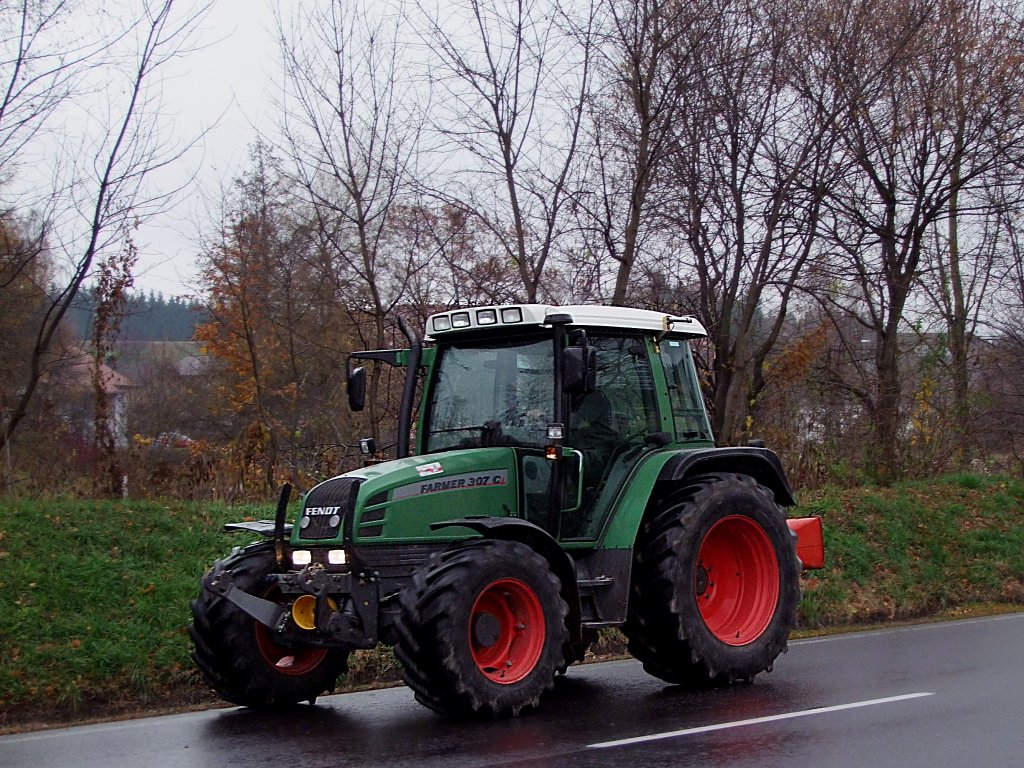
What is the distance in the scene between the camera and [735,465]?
9.78m

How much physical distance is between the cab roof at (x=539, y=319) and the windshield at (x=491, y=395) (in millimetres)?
173

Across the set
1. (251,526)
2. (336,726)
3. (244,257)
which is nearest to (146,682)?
(251,526)

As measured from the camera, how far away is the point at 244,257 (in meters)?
21.5

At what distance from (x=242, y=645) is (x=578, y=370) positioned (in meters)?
2.87

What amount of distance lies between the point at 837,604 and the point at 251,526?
796 centimetres

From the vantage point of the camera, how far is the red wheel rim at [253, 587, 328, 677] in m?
8.20

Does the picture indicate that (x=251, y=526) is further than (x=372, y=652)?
No

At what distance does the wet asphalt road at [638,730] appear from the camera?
255 inches

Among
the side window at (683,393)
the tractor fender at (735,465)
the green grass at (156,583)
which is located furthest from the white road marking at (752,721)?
the green grass at (156,583)

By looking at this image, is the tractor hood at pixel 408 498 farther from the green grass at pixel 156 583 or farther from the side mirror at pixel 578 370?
the green grass at pixel 156 583

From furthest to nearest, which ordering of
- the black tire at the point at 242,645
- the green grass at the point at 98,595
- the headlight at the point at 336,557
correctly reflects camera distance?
the green grass at the point at 98,595
the black tire at the point at 242,645
the headlight at the point at 336,557

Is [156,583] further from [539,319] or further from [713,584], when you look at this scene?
[713,584]

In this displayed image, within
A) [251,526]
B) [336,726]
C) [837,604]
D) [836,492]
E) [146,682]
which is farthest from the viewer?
[836,492]

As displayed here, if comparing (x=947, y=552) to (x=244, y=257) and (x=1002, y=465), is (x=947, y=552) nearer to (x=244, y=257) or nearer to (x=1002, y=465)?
(x=1002, y=465)
